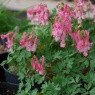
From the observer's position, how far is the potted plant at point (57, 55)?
4.22 ft

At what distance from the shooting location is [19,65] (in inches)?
57.3

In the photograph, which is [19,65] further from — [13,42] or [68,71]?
[68,71]

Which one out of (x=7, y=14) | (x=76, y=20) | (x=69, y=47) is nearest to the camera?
(x=69, y=47)

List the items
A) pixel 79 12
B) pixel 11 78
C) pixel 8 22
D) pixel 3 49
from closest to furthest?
pixel 79 12
pixel 11 78
pixel 3 49
pixel 8 22

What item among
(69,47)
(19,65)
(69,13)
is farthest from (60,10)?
(19,65)

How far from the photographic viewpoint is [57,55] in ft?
4.42

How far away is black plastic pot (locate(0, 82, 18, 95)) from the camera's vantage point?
61.6 inches

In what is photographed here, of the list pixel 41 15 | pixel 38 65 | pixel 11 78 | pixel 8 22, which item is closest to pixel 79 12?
pixel 41 15

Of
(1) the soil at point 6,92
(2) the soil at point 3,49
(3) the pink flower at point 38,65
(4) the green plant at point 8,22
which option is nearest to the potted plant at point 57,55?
(3) the pink flower at point 38,65

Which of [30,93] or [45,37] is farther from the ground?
[45,37]

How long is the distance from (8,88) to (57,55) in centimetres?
36

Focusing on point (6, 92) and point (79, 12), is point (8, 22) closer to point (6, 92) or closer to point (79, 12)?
point (6, 92)

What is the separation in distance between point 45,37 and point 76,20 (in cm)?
18

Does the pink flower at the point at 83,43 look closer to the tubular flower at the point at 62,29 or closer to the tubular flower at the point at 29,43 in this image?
the tubular flower at the point at 62,29
